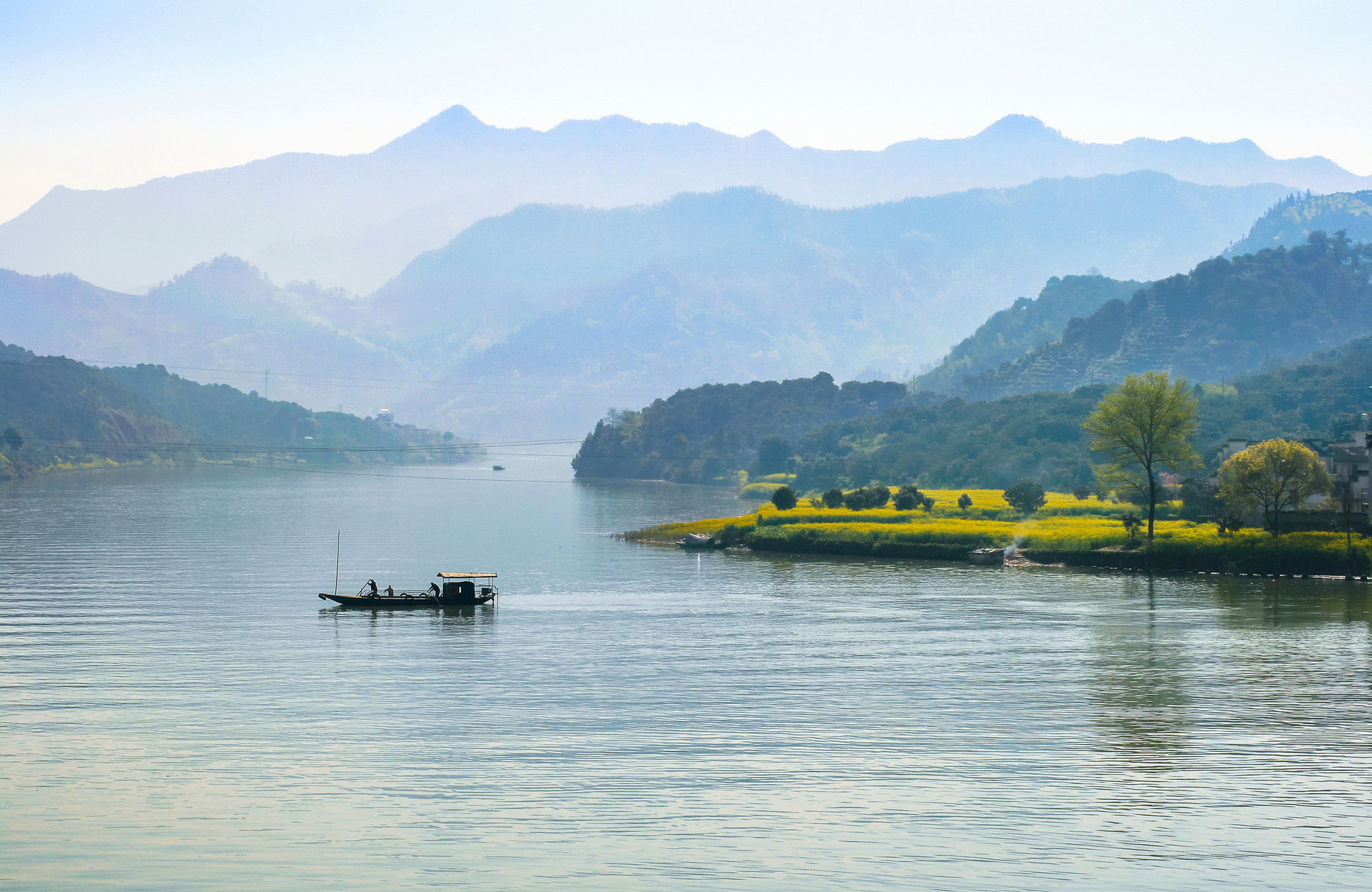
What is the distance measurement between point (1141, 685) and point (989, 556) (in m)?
58.0

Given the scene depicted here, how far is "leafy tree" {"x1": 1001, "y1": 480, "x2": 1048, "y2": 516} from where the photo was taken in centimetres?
13700

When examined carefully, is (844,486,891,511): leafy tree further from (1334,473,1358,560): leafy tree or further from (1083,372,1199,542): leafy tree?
(1334,473,1358,560): leafy tree

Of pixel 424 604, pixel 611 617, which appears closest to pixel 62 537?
pixel 424 604

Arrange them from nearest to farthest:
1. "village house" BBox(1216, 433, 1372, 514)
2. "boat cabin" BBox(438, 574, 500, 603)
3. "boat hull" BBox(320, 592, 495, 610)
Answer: "boat hull" BBox(320, 592, 495, 610) → "boat cabin" BBox(438, 574, 500, 603) → "village house" BBox(1216, 433, 1372, 514)

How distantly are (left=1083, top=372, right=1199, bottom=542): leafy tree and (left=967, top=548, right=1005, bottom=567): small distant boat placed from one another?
39.4ft

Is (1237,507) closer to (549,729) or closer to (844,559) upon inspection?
(844,559)

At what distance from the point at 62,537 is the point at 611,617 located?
262ft

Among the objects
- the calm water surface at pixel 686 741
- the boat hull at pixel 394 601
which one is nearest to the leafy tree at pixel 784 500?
the calm water surface at pixel 686 741

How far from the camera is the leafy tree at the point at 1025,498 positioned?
137000mm

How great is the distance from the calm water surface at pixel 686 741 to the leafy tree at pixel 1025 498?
4641 cm

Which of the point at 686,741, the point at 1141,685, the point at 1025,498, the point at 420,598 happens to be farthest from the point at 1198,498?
the point at 686,741

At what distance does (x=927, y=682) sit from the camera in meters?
56.9

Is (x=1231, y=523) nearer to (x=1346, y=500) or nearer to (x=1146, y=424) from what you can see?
(x=1346, y=500)

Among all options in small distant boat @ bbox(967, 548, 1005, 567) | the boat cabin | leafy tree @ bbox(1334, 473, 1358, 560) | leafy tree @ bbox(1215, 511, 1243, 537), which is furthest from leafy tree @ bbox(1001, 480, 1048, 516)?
the boat cabin
